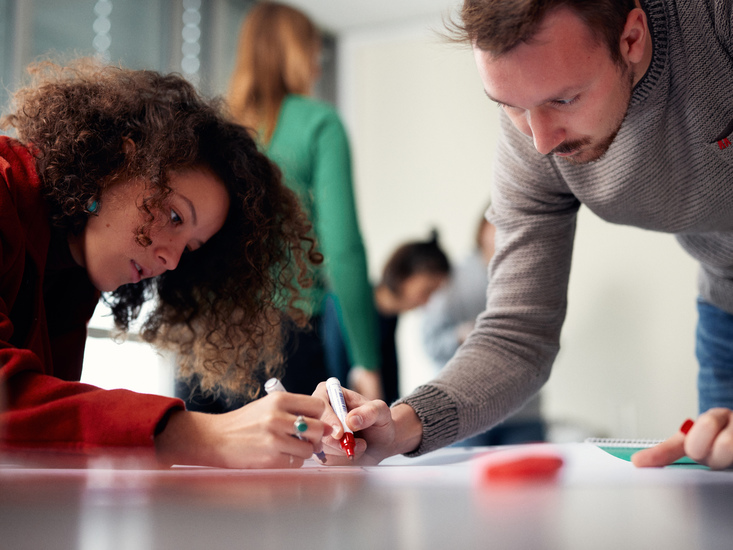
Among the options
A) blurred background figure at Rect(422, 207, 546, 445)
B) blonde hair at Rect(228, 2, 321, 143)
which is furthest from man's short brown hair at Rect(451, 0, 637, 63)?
blurred background figure at Rect(422, 207, 546, 445)

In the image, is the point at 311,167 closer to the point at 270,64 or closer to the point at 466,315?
the point at 270,64

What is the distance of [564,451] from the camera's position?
100 cm

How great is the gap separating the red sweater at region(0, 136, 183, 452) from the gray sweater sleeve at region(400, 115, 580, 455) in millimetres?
500

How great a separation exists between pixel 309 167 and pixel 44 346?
0.82 meters

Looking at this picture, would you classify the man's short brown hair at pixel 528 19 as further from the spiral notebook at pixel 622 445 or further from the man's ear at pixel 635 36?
the spiral notebook at pixel 622 445

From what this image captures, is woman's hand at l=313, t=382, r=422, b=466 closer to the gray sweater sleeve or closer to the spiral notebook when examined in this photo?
the gray sweater sleeve

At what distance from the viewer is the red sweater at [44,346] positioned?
0.66m

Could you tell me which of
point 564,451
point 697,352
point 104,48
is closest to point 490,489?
point 564,451

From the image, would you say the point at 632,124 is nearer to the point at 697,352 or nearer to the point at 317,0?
the point at 697,352

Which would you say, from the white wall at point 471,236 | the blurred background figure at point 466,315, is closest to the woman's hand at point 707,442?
the blurred background figure at point 466,315

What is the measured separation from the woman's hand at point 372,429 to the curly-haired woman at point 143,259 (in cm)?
12

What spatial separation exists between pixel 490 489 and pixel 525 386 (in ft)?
1.61

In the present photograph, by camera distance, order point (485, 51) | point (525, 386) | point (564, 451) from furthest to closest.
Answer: point (525, 386), point (564, 451), point (485, 51)

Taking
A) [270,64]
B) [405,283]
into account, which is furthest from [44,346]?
[405,283]
